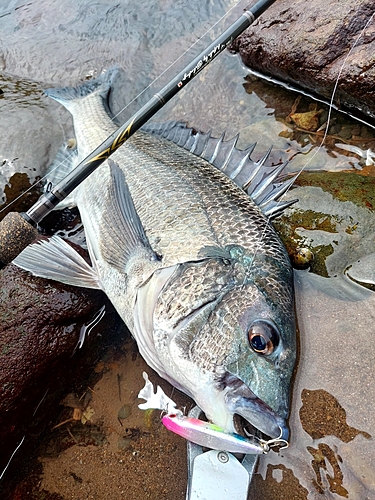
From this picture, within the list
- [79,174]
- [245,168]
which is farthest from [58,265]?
[245,168]

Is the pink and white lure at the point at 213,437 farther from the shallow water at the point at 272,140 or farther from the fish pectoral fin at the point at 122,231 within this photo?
the fish pectoral fin at the point at 122,231

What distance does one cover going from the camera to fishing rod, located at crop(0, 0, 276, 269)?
2176mm

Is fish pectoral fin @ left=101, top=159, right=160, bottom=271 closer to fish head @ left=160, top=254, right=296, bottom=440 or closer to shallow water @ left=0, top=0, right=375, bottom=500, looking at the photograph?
fish head @ left=160, top=254, right=296, bottom=440

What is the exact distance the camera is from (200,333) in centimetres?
217

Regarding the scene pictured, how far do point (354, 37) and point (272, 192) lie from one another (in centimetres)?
171

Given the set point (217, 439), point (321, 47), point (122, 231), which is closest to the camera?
point (217, 439)

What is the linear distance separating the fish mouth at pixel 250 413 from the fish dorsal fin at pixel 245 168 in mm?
1302

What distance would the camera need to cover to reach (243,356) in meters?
2.02

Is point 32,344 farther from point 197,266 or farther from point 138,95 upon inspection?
point 138,95

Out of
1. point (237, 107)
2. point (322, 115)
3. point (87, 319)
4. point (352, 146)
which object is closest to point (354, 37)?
point (322, 115)

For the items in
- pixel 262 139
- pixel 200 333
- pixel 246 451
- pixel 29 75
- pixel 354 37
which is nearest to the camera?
pixel 246 451

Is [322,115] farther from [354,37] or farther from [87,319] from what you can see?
[87,319]

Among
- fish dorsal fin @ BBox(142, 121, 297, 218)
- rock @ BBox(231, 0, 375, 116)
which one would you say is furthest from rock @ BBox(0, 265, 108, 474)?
rock @ BBox(231, 0, 375, 116)

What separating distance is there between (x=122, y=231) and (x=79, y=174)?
1.99 feet
